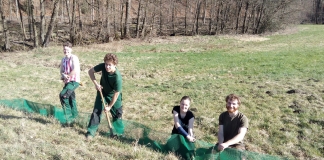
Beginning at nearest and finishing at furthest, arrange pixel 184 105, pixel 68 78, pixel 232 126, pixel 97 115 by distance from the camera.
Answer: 1. pixel 232 126
2. pixel 184 105
3. pixel 97 115
4. pixel 68 78

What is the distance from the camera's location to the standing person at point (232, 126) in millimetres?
4145

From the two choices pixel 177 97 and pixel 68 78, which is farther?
pixel 177 97

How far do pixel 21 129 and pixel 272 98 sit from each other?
720 centimetres

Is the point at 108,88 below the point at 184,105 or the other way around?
the other way around

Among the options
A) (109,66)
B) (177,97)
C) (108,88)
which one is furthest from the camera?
(177,97)

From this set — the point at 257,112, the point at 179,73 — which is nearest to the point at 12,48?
A: the point at 179,73

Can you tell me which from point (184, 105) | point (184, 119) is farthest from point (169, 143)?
point (184, 105)

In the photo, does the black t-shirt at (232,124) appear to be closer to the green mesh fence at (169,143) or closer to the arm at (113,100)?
the green mesh fence at (169,143)

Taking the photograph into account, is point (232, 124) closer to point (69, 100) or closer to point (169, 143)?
point (169, 143)

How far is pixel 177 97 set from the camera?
962 cm

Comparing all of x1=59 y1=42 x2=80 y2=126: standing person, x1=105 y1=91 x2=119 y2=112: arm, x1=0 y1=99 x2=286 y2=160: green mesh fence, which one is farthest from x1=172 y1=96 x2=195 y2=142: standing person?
x1=59 y1=42 x2=80 y2=126: standing person

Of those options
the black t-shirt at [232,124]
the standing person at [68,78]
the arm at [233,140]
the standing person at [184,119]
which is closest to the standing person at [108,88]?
the standing person at [68,78]

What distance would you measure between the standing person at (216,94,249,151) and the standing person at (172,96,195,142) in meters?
0.50

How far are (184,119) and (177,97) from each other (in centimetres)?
489
